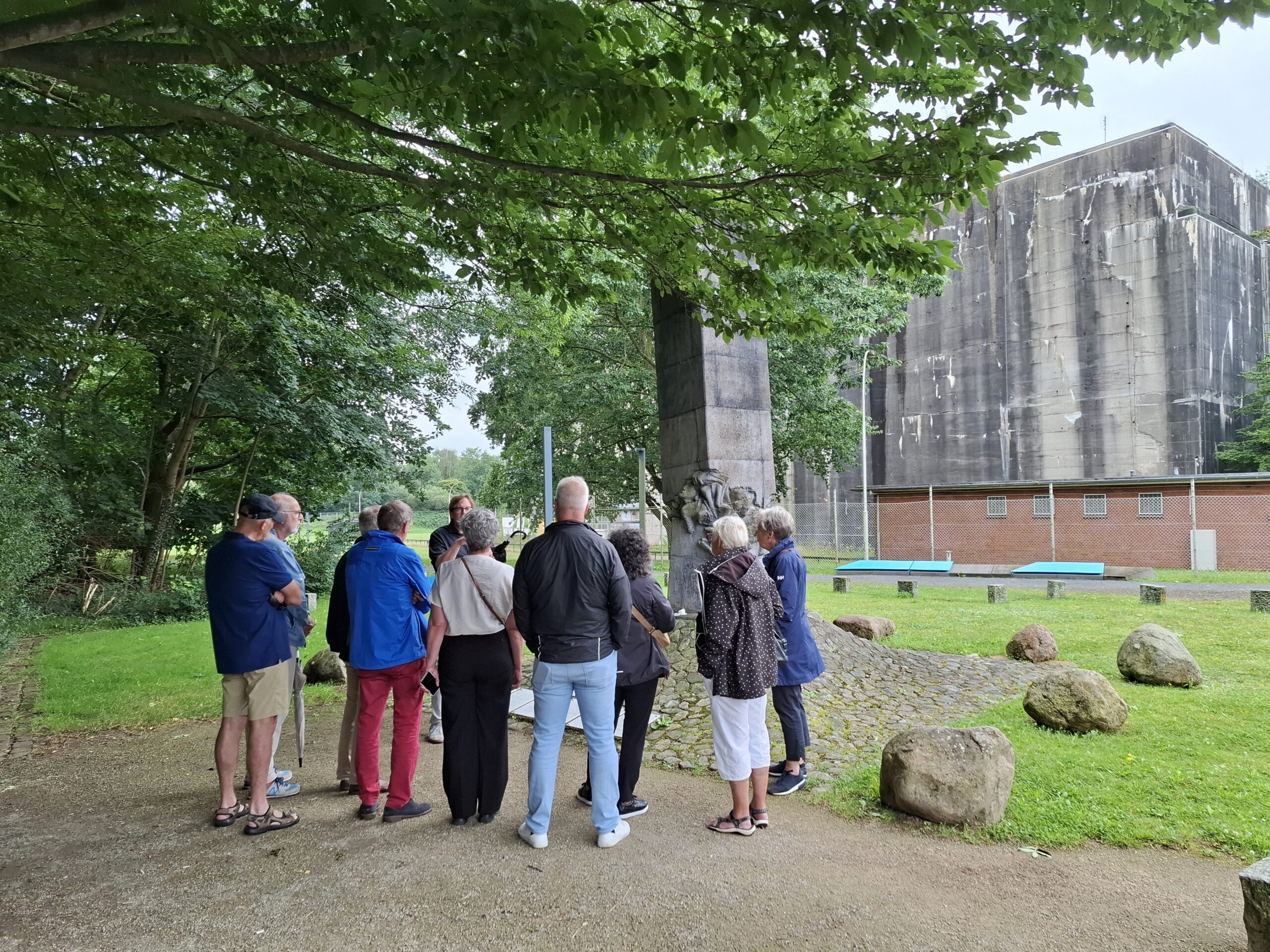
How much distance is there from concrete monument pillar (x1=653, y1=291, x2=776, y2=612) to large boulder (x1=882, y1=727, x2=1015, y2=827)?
12.1 ft

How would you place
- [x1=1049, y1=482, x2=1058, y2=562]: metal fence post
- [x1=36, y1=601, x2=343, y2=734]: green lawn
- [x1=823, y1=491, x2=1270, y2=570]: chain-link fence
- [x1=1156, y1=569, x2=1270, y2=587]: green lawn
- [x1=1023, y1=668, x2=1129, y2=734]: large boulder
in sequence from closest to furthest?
[x1=1023, y1=668, x2=1129, y2=734]: large boulder → [x1=36, y1=601, x2=343, y2=734]: green lawn → [x1=1156, y1=569, x2=1270, y2=587]: green lawn → [x1=823, y1=491, x2=1270, y2=570]: chain-link fence → [x1=1049, y1=482, x2=1058, y2=562]: metal fence post

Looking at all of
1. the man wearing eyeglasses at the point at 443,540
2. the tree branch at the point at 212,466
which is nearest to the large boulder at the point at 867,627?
the man wearing eyeglasses at the point at 443,540

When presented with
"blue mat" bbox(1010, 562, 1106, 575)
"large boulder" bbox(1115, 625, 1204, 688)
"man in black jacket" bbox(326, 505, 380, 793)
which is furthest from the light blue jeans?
"blue mat" bbox(1010, 562, 1106, 575)

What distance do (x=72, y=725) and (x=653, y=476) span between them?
16330 mm

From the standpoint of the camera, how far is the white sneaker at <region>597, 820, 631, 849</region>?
4234 millimetres

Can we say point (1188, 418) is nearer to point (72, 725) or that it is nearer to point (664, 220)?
point (664, 220)

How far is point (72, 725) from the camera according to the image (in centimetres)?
737

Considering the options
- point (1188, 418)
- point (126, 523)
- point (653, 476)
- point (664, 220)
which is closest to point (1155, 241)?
point (1188, 418)

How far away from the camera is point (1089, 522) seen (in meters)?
24.8

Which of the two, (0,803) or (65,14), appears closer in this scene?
(65,14)

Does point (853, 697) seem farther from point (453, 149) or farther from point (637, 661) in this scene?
point (453, 149)

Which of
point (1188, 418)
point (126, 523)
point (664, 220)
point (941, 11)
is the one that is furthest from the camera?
point (1188, 418)

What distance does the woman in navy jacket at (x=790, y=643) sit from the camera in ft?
17.1

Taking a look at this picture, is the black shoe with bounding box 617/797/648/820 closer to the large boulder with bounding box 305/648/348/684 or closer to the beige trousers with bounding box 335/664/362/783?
the beige trousers with bounding box 335/664/362/783
